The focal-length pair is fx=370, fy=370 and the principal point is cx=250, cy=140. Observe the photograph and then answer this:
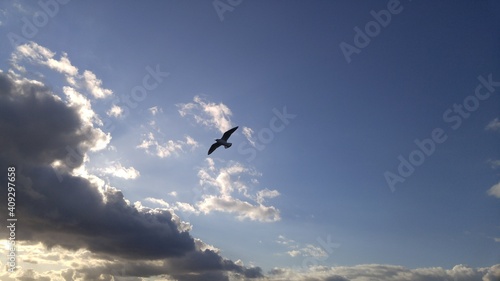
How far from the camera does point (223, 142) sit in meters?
58.5
